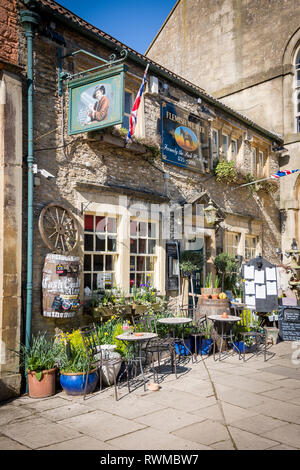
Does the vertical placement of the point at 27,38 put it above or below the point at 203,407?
above

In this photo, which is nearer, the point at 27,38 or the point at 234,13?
the point at 27,38

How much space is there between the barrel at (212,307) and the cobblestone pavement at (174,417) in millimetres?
1777

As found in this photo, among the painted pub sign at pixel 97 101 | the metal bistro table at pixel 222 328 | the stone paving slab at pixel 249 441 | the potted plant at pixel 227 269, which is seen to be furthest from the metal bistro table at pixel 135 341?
the potted plant at pixel 227 269

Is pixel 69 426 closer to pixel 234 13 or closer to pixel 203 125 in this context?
pixel 203 125

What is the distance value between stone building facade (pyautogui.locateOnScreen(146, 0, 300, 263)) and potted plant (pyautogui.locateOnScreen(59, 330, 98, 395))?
10.6 metres

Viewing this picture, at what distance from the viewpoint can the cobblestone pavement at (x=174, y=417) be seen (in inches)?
168

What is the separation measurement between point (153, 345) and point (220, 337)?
173 centimetres

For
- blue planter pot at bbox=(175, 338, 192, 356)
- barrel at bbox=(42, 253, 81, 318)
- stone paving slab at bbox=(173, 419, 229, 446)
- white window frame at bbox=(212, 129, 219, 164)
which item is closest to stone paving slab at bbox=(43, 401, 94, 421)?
stone paving slab at bbox=(173, 419, 229, 446)

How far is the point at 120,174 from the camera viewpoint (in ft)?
28.0

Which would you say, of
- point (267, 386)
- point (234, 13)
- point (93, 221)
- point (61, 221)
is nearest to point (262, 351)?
point (267, 386)

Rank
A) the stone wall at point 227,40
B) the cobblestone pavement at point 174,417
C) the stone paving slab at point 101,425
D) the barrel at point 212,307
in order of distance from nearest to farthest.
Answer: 1. the cobblestone pavement at point 174,417
2. the stone paving slab at point 101,425
3. the barrel at point 212,307
4. the stone wall at point 227,40

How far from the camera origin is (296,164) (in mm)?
14719

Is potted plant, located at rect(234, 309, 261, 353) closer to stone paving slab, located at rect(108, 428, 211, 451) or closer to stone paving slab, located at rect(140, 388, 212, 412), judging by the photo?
stone paving slab, located at rect(140, 388, 212, 412)

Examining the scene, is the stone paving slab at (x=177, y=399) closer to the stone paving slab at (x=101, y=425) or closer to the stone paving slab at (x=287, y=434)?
the stone paving slab at (x=101, y=425)
